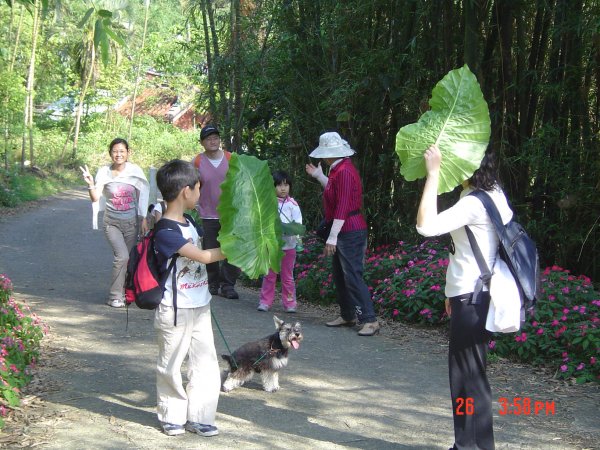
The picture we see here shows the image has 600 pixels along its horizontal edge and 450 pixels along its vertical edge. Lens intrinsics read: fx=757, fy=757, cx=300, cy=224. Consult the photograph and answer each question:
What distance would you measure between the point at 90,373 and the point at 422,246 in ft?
14.2

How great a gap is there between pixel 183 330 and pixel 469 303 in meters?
1.61

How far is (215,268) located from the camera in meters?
8.91

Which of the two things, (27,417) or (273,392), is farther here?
(273,392)

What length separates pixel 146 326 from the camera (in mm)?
6938

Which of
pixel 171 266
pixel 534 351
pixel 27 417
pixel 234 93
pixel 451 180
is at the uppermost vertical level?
pixel 234 93

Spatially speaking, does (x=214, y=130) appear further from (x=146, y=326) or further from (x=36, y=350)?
(x=36, y=350)

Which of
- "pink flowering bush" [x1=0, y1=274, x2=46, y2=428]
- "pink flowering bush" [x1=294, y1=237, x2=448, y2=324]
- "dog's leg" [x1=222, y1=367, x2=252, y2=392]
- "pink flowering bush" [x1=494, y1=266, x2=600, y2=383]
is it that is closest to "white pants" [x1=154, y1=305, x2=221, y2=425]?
"dog's leg" [x1=222, y1=367, x2=252, y2=392]

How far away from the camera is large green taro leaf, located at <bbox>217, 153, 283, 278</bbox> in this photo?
13.7ft

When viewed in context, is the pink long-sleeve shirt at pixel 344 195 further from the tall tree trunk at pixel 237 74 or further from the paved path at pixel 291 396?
the tall tree trunk at pixel 237 74

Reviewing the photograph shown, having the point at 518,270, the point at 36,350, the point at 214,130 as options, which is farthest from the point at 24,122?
the point at 518,270

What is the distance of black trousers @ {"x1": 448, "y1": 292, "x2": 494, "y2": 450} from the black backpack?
174mm

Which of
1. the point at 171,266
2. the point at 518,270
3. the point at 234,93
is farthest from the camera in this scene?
the point at 234,93

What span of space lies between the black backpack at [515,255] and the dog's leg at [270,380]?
6.50 ft

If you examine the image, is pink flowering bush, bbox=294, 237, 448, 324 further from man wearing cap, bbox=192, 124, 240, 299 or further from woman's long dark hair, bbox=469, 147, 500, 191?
woman's long dark hair, bbox=469, 147, 500, 191
